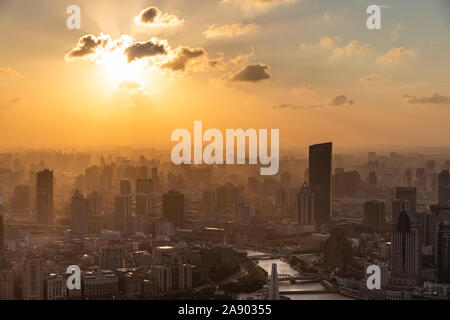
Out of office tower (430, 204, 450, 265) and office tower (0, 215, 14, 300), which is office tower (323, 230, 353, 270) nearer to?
office tower (430, 204, 450, 265)

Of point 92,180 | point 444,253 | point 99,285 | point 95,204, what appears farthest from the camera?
point 92,180

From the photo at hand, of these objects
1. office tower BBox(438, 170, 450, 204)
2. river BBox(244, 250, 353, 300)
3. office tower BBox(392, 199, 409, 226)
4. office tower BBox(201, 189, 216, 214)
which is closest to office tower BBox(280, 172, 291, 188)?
office tower BBox(201, 189, 216, 214)

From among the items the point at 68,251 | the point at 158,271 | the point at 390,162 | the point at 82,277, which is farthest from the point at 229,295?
the point at 390,162

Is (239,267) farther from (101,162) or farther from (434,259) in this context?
(101,162)

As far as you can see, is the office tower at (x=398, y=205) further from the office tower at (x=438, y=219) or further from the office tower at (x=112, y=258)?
the office tower at (x=112, y=258)

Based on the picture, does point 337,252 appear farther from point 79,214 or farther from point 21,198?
point 21,198

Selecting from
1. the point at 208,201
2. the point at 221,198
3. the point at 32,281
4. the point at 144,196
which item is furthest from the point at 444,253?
the point at 144,196
